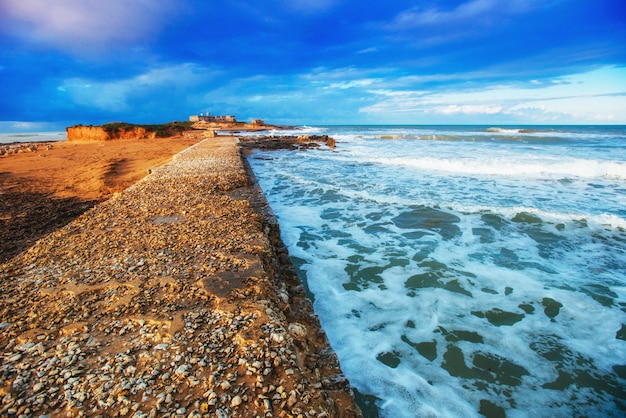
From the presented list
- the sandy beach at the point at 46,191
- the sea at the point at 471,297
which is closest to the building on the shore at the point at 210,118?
the sandy beach at the point at 46,191

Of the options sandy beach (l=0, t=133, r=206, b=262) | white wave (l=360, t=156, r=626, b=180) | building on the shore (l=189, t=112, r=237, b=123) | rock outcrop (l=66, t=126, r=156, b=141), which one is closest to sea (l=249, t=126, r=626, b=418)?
white wave (l=360, t=156, r=626, b=180)

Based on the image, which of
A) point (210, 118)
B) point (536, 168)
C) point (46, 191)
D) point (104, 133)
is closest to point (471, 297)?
point (46, 191)

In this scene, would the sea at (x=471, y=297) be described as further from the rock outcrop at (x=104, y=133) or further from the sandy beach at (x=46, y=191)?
the rock outcrop at (x=104, y=133)

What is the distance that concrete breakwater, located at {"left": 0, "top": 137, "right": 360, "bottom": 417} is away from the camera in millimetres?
2004

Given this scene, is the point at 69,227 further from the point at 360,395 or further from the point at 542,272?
Answer: the point at 542,272

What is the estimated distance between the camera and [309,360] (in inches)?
105

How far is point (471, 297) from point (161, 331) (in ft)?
13.2

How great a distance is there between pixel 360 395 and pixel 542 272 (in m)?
4.10

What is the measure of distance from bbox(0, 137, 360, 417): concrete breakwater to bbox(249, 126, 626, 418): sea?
94cm

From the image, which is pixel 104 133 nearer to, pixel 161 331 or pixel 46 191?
pixel 46 191

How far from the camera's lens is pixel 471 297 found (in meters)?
4.56

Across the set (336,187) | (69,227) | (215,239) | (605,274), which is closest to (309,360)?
(215,239)

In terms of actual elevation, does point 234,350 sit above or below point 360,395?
above

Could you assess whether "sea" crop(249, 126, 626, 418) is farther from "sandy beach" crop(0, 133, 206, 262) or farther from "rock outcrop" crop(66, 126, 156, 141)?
"rock outcrop" crop(66, 126, 156, 141)
